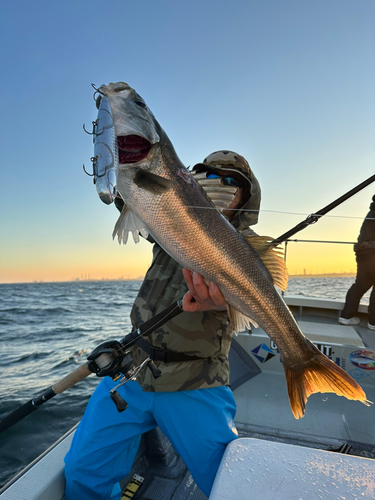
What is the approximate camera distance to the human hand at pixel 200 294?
78.5 inches

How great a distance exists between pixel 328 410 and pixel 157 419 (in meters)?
2.98

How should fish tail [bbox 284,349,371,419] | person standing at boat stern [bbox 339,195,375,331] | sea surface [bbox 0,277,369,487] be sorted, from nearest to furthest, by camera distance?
fish tail [bbox 284,349,371,419] < sea surface [bbox 0,277,369,487] < person standing at boat stern [bbox 339,195,375,331]

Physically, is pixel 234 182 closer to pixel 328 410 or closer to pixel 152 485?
pixel 152 485

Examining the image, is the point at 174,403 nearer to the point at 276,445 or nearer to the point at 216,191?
the point at 276,445

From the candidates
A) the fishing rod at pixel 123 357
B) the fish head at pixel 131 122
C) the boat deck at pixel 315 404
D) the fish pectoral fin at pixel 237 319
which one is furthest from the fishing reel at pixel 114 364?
the boat deck at pixel 315 404

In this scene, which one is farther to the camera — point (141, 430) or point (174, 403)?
point (141, 430)

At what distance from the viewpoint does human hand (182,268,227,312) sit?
1.99m

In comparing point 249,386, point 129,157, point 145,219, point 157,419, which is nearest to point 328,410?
point 249,386

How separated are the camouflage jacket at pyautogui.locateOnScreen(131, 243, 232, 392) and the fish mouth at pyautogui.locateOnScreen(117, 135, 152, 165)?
112 cm

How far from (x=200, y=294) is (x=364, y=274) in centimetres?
526

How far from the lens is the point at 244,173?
288cm

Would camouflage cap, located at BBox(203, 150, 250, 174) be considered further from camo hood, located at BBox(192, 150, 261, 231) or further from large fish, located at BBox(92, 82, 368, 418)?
large fish, located at BBox(92, 82, 368, 418)

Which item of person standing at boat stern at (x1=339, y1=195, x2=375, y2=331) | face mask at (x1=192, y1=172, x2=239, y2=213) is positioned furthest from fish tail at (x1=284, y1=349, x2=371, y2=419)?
person standing at boat stern at (x1=339, y1=195, x2=375, y2=331)

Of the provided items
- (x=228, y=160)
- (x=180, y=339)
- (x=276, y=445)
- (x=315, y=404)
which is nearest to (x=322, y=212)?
(x=228, y=160)
